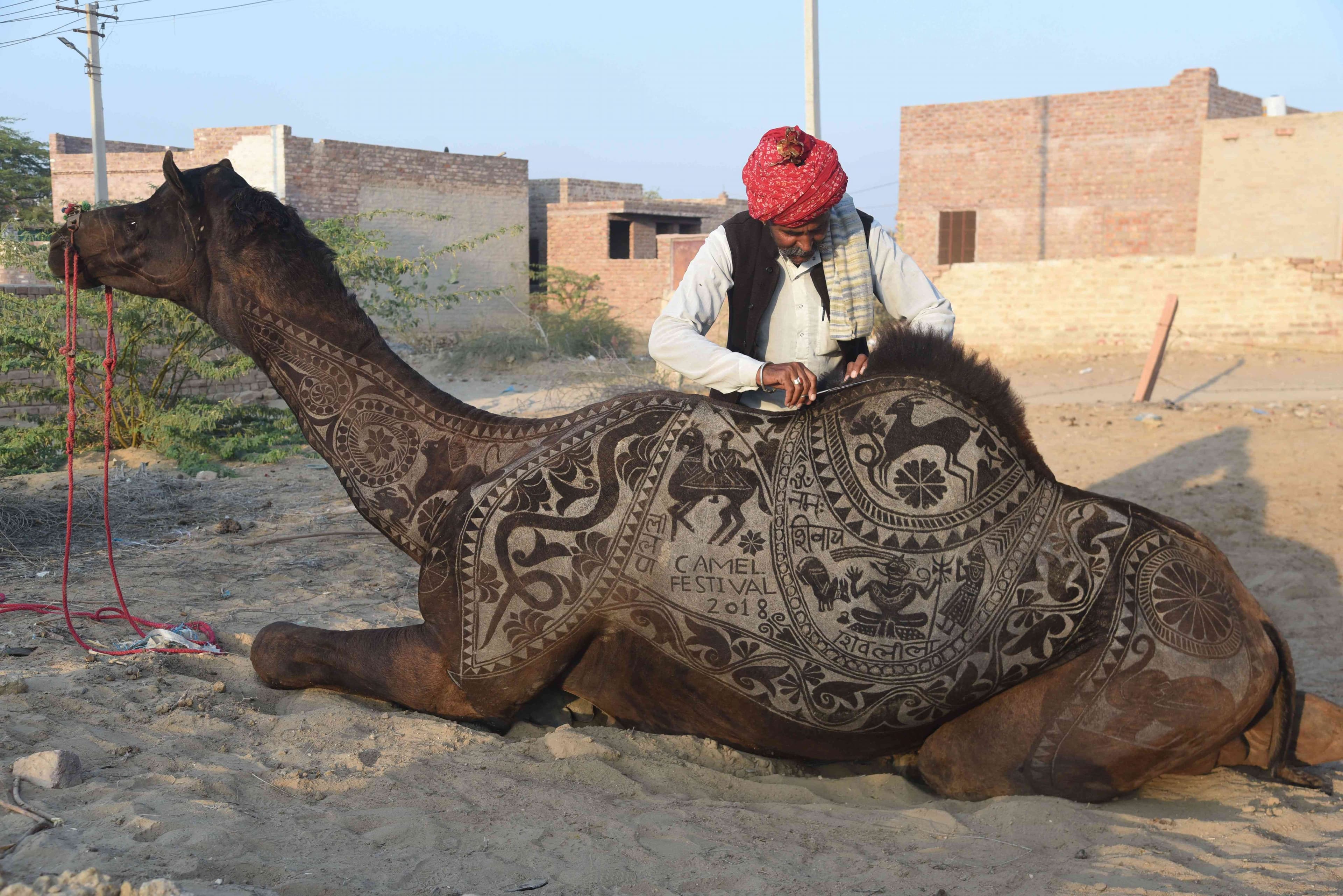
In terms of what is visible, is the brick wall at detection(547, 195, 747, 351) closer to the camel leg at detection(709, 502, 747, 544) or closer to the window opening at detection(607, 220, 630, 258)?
the window opening at detection(607, 220, 630, 258)

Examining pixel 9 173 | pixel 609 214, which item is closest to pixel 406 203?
pixel 609 214

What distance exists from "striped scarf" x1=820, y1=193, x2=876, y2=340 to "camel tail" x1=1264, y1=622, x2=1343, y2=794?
1.52 m

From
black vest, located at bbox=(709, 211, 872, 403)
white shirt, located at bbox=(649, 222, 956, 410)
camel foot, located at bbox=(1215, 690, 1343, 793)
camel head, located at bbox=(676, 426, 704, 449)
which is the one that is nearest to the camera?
camel head, located at bbox=(676, 426, 704, 449)

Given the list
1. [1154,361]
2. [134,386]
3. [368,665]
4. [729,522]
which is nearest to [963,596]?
[729,522]

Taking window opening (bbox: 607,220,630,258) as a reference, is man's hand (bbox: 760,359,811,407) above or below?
below

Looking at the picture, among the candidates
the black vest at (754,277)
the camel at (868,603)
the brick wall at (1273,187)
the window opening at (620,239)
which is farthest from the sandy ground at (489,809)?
the window opening at (620,239)

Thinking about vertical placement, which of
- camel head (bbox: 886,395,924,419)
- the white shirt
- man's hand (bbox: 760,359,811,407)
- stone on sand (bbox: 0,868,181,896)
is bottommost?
stone on sand (bbox: 0,868,181,896)

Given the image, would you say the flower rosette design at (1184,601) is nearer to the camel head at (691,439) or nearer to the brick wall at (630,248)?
the camel head at (691,439)

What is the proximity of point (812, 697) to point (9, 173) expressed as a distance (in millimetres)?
32977

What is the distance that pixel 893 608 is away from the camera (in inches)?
114

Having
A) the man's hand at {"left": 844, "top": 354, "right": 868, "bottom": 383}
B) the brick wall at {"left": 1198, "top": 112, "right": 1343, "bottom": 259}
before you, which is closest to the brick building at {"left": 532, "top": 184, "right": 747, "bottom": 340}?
the brick wall at {"left": 1198, "top": 112, "right": 1343, "bottom": 259}

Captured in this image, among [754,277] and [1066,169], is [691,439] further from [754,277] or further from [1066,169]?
[1066,169]

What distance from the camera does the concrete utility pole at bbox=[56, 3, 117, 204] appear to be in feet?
60.8

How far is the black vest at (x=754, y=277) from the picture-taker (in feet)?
11.5
